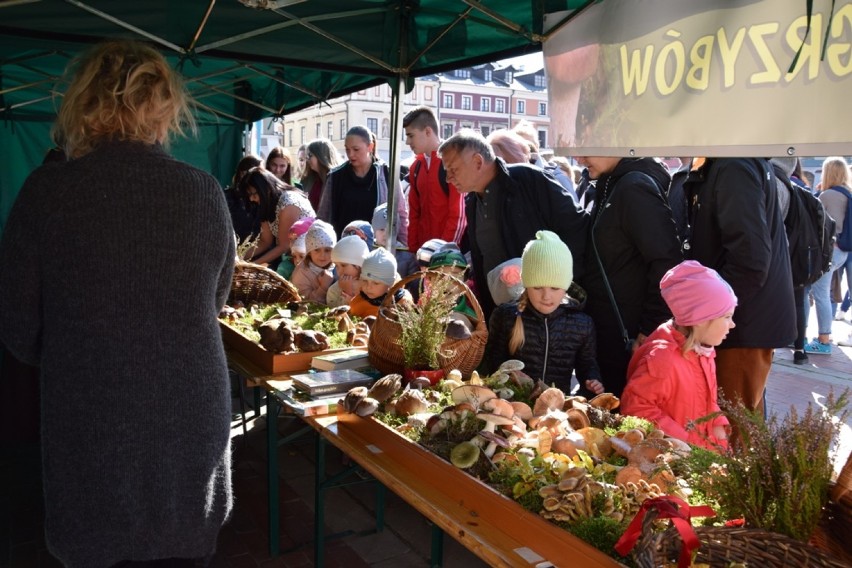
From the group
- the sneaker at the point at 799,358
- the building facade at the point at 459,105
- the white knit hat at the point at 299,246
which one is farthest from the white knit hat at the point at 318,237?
the building facade at the point at 459,105

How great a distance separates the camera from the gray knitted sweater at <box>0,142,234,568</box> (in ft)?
5.41

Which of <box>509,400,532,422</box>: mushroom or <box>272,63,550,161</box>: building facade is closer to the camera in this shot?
<box>509,400,532,422</box>: mushroom

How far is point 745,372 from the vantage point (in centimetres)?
319

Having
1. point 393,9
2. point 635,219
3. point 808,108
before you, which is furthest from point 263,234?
point 808,108

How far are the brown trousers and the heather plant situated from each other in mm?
1810

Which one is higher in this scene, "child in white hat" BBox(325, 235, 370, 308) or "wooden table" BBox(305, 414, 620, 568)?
"child in white hat" BBox(325, 235, 370, 308)

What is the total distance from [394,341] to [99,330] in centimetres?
129

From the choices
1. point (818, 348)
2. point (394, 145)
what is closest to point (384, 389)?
point (394, 145)

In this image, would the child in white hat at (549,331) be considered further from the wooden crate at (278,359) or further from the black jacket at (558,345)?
the wooden crate at (278,359)

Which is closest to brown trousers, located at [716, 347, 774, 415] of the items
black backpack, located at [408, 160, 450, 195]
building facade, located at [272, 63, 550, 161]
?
black backpack, located at [408, 160, 450, 195]

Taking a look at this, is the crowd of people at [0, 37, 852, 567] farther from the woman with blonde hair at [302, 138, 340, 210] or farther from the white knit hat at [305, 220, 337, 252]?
the woman with blonde hair at [302, 138, 340, 210]

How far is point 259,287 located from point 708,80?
3.09 meters

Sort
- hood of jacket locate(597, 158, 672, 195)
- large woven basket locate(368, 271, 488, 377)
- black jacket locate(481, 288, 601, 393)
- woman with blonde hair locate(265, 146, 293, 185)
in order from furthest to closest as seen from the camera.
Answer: woman with blonde hair locate(265, 146, 293, 185)
hood of jacket locate(597, 158, 672, 195)
black jacket locate(481, 288, 601, 393)
large woven basket locate(368, 271, 488, 377)

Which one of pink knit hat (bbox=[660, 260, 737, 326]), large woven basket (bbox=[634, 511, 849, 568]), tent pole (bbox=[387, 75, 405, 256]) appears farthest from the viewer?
tent pole (bbox=[387, 75, 405, 256])
